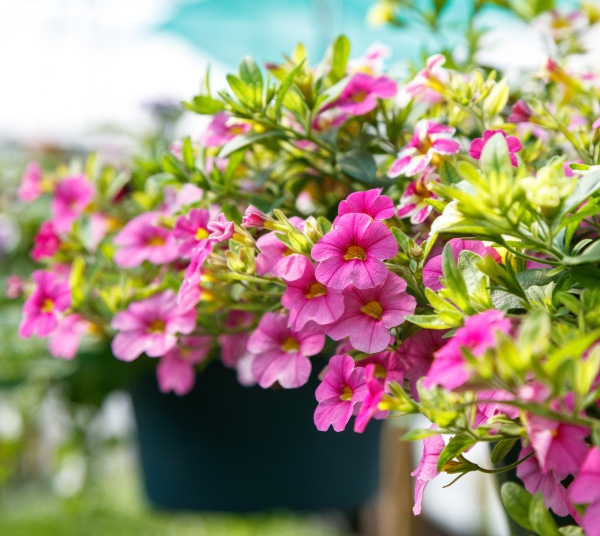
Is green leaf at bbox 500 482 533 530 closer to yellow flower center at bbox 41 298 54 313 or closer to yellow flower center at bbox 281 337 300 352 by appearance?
yellow flower center at bbox 281 337 300 352

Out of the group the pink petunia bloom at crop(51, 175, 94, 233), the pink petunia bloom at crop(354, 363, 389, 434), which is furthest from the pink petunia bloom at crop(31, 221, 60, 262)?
the pink petunia bloom at crop(354, 363, 389, 434)

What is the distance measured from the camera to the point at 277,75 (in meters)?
0.54

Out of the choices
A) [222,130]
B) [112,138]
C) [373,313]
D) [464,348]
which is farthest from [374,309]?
[112,138]

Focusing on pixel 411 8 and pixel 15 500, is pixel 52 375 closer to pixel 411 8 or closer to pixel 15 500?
pixel 411 8

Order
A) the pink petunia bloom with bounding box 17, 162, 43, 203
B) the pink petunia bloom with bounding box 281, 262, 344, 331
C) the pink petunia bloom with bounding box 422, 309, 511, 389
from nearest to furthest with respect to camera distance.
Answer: the pink petunia bloom with bounding box 422, 309, 511, 389 < the pink petunia bloom with bounding box 281, 262, 344, 331 < the pink petunia bloom with bounding box 17, 162, 43, 203

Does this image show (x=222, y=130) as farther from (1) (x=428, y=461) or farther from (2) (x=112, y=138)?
(2) (x=112, y=138)

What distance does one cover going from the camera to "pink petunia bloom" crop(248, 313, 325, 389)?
1.36 ft

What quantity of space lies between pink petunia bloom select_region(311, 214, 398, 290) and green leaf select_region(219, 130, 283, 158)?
→ 14 centimetres

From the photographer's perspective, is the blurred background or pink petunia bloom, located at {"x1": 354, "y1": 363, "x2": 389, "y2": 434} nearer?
pink petunia bloom, located at {"x1": 354, "y1": 363, "x2": 389, "y2": 434}

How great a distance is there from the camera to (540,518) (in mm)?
298

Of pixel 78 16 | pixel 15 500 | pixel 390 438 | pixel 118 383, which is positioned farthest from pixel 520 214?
pixel 78 16

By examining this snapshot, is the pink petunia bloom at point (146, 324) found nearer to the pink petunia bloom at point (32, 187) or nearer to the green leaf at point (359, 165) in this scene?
the green leaf at point (359, 165)

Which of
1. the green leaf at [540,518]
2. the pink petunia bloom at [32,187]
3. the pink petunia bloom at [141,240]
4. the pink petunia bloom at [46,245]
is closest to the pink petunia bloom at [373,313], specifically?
the green leaf at [540,518]

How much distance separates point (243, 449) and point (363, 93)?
16.9 inches
